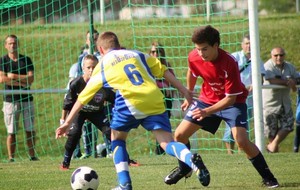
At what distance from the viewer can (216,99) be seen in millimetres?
8492

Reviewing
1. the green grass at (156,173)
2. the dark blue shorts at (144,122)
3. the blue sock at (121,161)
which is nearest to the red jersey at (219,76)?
the dark blue shorts at (144,122)

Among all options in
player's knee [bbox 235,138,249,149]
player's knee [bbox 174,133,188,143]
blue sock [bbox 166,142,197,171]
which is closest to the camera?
blue sock [bbox 166,142,197,171]

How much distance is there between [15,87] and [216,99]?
18.9ft

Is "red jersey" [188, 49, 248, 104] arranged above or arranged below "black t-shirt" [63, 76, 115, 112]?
above

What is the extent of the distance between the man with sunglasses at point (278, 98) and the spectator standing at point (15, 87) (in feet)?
12.7

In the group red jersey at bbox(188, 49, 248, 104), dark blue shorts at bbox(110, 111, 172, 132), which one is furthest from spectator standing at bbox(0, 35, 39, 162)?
dark blue shorts at bbox(110, 111, 172, 132)

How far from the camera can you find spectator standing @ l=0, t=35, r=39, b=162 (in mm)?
13172

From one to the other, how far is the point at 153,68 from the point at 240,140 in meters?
1.19

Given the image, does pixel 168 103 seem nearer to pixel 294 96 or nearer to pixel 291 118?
pixel 291 118

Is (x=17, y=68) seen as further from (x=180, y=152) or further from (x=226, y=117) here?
(x=180, y=152)

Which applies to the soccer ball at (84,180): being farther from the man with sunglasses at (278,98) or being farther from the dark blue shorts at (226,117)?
the man with sunglasses at (278,98)

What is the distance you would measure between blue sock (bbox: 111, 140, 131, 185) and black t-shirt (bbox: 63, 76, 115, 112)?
296 centimetres

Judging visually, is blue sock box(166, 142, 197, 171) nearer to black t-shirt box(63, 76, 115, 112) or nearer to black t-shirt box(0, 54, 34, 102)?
black t-shirt box(63, 76, 115, 112)

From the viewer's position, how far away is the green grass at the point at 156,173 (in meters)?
8.66
